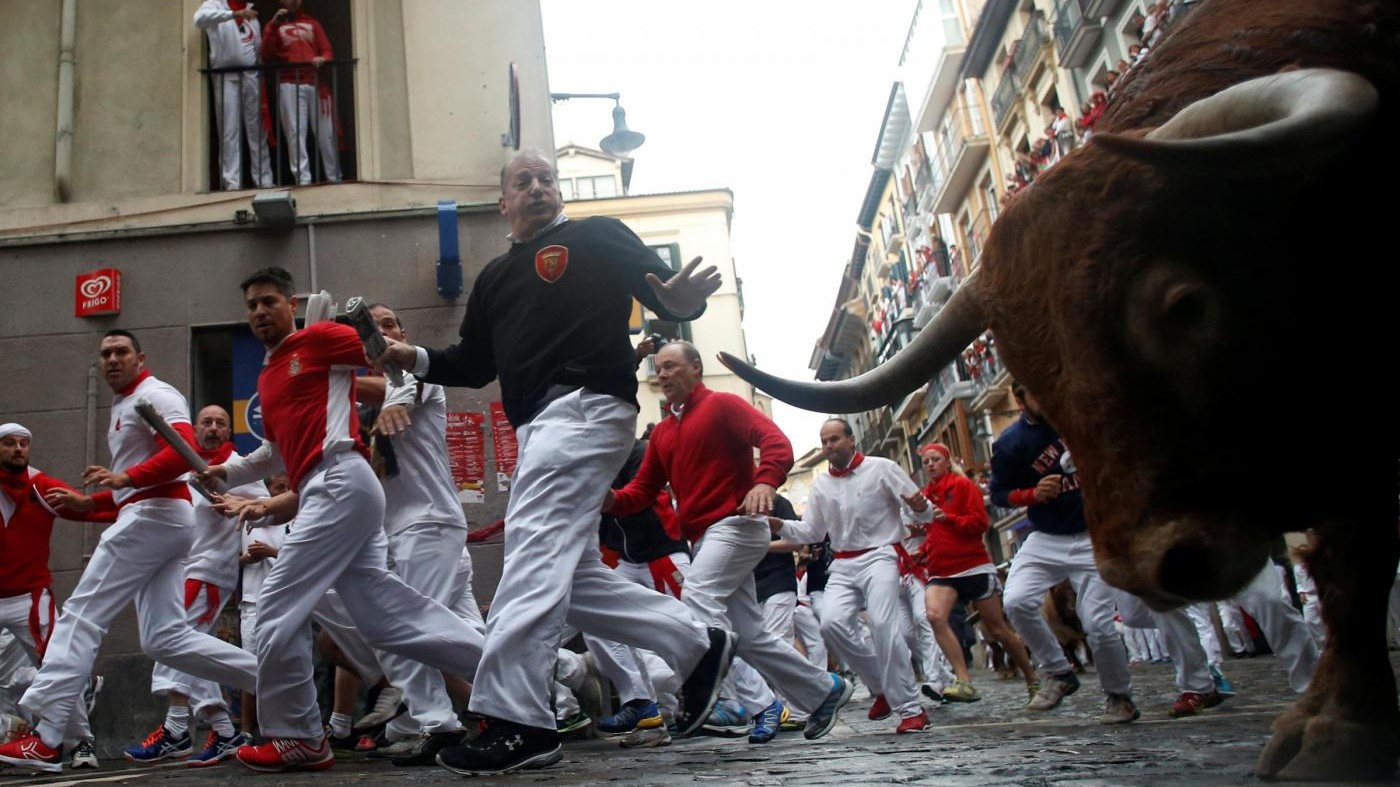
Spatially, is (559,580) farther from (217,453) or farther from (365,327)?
(217,453)

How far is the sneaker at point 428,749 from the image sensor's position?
5.82 meters

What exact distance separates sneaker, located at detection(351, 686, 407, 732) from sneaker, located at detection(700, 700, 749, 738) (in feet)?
5.92

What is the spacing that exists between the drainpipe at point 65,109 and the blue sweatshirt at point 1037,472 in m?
9.19

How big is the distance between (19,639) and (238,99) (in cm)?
641

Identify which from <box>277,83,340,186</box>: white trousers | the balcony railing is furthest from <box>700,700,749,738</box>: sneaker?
<box>277,83,340,186</box>: white trousers

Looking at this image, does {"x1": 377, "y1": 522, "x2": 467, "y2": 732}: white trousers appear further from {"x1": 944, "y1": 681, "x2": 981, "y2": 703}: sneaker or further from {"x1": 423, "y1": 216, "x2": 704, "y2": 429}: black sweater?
{"x1": 944, "y1": 681, "x2": 981, "y2": 703}: sneaker

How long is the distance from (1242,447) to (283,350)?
14.6ft

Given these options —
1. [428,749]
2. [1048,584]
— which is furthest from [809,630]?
[428,749]

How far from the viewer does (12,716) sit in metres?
10.2

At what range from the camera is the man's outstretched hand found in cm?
511

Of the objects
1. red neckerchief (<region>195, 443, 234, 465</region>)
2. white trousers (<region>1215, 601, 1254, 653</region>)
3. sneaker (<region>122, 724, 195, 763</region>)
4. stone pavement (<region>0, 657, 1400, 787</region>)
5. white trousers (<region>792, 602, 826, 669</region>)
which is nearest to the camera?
stone pavement (<region>0, 657, 1400, 787</region>)

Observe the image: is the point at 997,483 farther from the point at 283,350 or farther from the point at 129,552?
the point at 129,552

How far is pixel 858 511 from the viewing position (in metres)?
9.24

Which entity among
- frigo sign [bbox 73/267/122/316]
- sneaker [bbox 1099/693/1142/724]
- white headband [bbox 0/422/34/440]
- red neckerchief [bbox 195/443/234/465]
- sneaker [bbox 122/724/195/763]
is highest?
frigo sign [bbox 73/267/122/316]
